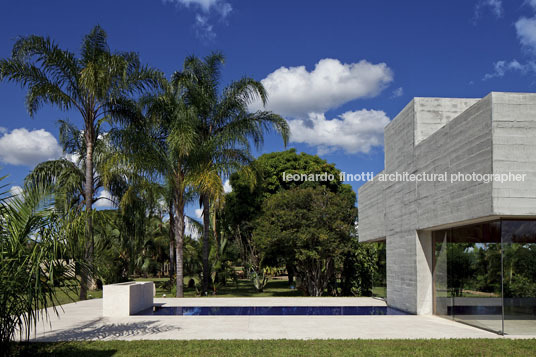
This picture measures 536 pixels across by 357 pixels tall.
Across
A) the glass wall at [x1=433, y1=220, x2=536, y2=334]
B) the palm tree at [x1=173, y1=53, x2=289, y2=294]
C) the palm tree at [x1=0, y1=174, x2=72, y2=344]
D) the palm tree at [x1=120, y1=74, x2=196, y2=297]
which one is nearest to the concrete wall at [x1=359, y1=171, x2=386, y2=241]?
the palm tree at [x1=173, y1=53, x2=289, y2=294]

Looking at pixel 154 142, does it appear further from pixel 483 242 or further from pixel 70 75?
pixel 483 242

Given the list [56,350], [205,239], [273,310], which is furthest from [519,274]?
[205,239]

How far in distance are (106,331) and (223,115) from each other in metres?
11.5

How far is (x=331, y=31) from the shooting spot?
18438 mm

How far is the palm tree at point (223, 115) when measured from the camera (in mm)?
A: 18984

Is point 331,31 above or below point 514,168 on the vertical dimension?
above

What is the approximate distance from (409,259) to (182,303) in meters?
8.00

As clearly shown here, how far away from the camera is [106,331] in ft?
33.5

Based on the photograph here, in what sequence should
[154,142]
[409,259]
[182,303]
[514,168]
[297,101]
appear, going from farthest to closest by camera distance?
[297,101]
[154,142]
[182,303]
[409,259]
[514,168]

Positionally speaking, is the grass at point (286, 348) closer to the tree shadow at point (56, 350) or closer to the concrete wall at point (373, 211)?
the tree shadow at point (56, 350)

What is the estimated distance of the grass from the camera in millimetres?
7719

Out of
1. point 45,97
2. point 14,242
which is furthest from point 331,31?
point 14,242

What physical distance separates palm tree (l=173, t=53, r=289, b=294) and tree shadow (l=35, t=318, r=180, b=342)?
28.3 feet

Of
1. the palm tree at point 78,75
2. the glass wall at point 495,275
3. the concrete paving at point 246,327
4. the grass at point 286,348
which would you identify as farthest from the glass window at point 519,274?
the palm tree at point 78,75
